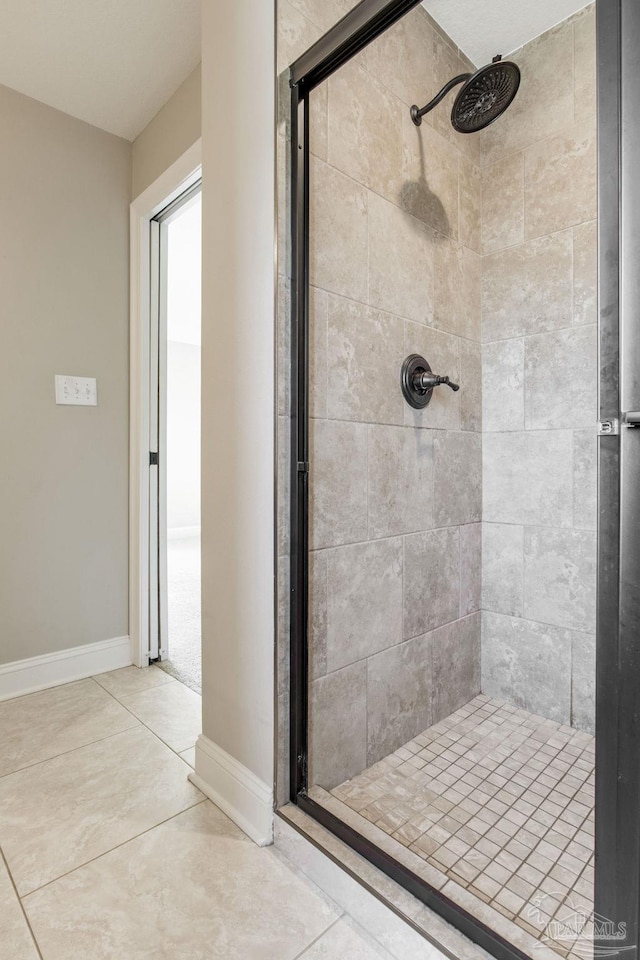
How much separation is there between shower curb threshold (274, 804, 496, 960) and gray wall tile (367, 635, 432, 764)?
15.4 inches

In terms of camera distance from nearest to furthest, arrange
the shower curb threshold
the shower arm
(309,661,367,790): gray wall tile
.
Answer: the shower curb threshold → (309,661,367,790): gray wall tile → the shower arm

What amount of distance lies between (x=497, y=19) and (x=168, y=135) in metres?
1.28

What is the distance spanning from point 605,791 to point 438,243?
1651 mm

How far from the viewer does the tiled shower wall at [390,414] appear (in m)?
1.34

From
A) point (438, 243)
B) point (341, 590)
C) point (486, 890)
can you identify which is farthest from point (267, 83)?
point (486, 890)

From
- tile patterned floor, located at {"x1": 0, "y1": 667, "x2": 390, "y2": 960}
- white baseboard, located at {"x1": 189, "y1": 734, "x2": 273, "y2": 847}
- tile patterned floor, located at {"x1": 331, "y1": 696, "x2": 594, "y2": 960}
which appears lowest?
tile patterned floor, located at {"x1": 0, "y1": 667, "x2": 390, "y2": 960}

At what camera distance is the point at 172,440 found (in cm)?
650

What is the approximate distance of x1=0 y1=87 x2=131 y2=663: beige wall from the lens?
6.49ft

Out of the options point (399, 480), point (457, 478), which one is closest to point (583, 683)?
point (457, 478)

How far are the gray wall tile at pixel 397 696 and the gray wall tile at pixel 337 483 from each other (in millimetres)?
425

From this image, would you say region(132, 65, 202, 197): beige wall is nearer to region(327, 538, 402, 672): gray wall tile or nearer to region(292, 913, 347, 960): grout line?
region(327, 538, 402, 672): gray wall tile

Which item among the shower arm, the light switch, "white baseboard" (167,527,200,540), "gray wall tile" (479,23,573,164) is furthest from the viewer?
"white baseboard" (167,527,200,540)

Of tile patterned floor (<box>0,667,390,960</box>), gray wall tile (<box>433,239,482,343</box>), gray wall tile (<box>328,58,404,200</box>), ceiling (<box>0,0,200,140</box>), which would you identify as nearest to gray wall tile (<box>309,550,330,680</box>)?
tile patterned floor (<box>0,667,390,960</box>)

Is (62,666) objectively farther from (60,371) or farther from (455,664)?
(455,664)
